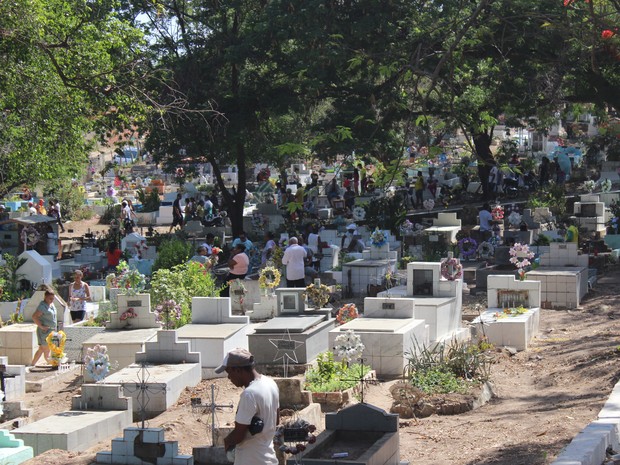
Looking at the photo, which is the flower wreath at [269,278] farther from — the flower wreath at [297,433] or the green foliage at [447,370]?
the flower wreath at [297,433]

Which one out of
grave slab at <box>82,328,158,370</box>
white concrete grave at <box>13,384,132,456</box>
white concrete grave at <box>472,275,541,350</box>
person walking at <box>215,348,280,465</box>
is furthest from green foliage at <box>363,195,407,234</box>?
person walking at <box>215,348,280,465</box>

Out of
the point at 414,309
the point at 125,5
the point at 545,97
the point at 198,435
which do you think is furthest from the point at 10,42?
the point at 125,5

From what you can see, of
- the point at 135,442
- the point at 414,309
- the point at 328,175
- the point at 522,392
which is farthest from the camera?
the point at 328,175

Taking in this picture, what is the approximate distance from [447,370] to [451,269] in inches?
158

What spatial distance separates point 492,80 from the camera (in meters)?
20.6

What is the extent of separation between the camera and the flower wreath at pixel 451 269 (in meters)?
16.3

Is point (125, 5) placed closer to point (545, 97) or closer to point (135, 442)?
point (545, 97)

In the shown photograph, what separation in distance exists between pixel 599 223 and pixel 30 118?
1558 centimetres

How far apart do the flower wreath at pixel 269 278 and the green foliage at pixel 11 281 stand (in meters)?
4.66

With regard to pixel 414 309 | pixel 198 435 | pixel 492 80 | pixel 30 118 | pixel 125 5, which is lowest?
pixel 198 435

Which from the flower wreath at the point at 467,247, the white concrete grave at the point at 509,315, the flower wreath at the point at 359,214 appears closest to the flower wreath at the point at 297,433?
the white concrete grave at the point at 509,315

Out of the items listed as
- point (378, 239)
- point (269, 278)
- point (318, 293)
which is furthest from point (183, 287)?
point (378, 239)

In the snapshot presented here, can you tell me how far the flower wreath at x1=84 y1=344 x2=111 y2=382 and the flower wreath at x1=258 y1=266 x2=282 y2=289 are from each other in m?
4.25

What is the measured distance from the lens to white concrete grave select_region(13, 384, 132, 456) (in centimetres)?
1105
